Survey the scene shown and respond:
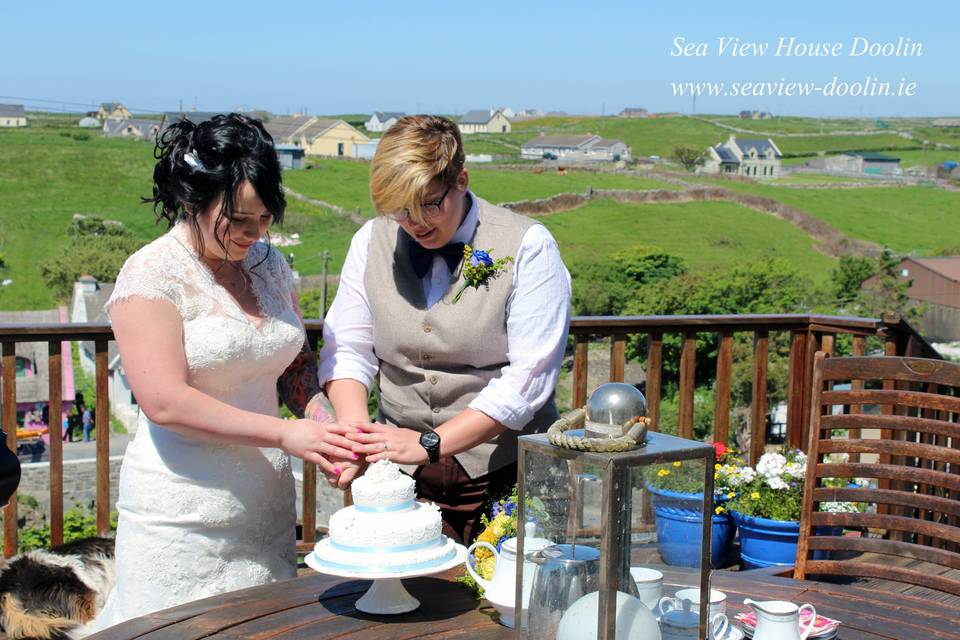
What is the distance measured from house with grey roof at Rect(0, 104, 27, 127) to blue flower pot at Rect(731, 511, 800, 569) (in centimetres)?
14025

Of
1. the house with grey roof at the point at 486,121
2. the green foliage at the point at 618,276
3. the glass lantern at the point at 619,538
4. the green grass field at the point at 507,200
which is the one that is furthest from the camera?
the house with grey roof at the point at 486,121

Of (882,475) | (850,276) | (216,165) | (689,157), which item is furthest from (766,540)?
(689,157)

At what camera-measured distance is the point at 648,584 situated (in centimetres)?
137

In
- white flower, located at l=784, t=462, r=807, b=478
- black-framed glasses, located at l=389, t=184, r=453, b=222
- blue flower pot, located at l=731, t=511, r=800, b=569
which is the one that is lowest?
blue flower pot, located at l=731, t=511, r=800, b=569

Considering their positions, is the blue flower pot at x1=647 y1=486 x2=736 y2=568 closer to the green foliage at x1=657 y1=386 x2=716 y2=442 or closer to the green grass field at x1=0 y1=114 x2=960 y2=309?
the green foliage at x1=657 y1=386 x2=716 y2=442

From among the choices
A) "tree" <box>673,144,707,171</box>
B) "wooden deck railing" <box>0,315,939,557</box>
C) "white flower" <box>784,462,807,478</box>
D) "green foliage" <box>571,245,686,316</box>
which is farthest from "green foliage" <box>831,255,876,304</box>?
"white flower" <box>784,462,807,478</box>

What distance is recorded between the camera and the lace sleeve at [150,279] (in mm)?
2098

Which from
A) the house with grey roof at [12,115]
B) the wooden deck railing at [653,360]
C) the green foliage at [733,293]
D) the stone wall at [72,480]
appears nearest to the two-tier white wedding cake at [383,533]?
the wooden deck railing at [653,360]

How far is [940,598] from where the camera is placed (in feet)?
8.47

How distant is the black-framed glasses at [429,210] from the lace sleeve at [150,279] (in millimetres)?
505

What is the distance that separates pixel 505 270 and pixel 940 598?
148 cm

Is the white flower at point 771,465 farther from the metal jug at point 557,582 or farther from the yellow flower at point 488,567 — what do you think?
the metal jug at point 557,582

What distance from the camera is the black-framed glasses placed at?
2.14 metres

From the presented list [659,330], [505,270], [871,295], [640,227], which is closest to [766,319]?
[659,330]
